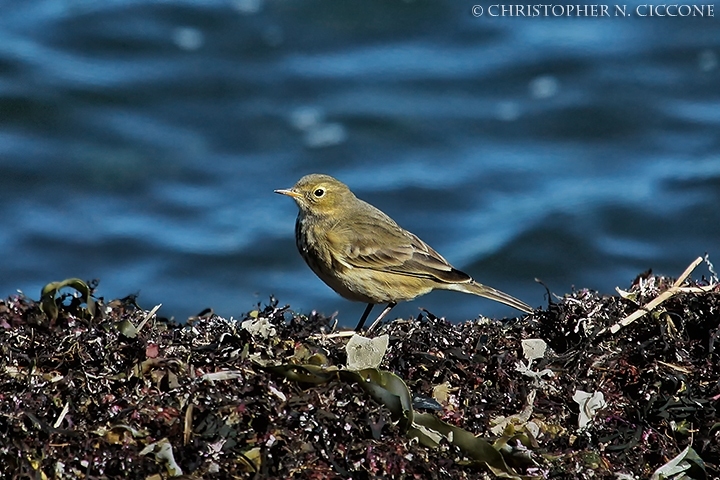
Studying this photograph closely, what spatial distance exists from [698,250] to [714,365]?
8797 mm

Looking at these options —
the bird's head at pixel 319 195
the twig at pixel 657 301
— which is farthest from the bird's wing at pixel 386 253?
the twig at pixel 657 301

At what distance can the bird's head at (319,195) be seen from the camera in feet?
25.9

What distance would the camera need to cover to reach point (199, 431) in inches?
151

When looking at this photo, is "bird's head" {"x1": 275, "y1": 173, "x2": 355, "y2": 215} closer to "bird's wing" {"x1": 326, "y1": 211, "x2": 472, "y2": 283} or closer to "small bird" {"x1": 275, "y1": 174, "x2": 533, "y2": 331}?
"small bird" {"x1": 275, "y1": 174, "x2": 533, "y2": 331}

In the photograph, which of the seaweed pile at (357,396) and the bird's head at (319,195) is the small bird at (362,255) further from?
the seaweed pile at (357,396)

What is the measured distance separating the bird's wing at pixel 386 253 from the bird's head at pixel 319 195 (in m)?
0.26

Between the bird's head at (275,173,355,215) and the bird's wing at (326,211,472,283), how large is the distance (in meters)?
0.26

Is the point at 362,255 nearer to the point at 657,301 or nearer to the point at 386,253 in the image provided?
the point at 386,253

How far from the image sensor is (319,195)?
25.9 feet

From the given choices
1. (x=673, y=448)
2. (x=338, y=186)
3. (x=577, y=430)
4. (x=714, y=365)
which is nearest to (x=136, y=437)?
(x=577, y=430)

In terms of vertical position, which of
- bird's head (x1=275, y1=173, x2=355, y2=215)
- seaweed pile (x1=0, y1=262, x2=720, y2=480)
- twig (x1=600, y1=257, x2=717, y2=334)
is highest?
bird's head (x1=275, y1=173, x2=355, y2=215)

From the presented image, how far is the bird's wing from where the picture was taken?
7.35 meters

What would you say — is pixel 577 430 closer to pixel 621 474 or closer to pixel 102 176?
pixel 621 474

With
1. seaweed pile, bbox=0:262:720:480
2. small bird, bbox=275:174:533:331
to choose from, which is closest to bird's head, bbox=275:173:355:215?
small bird, bbox=275:174:533:331
